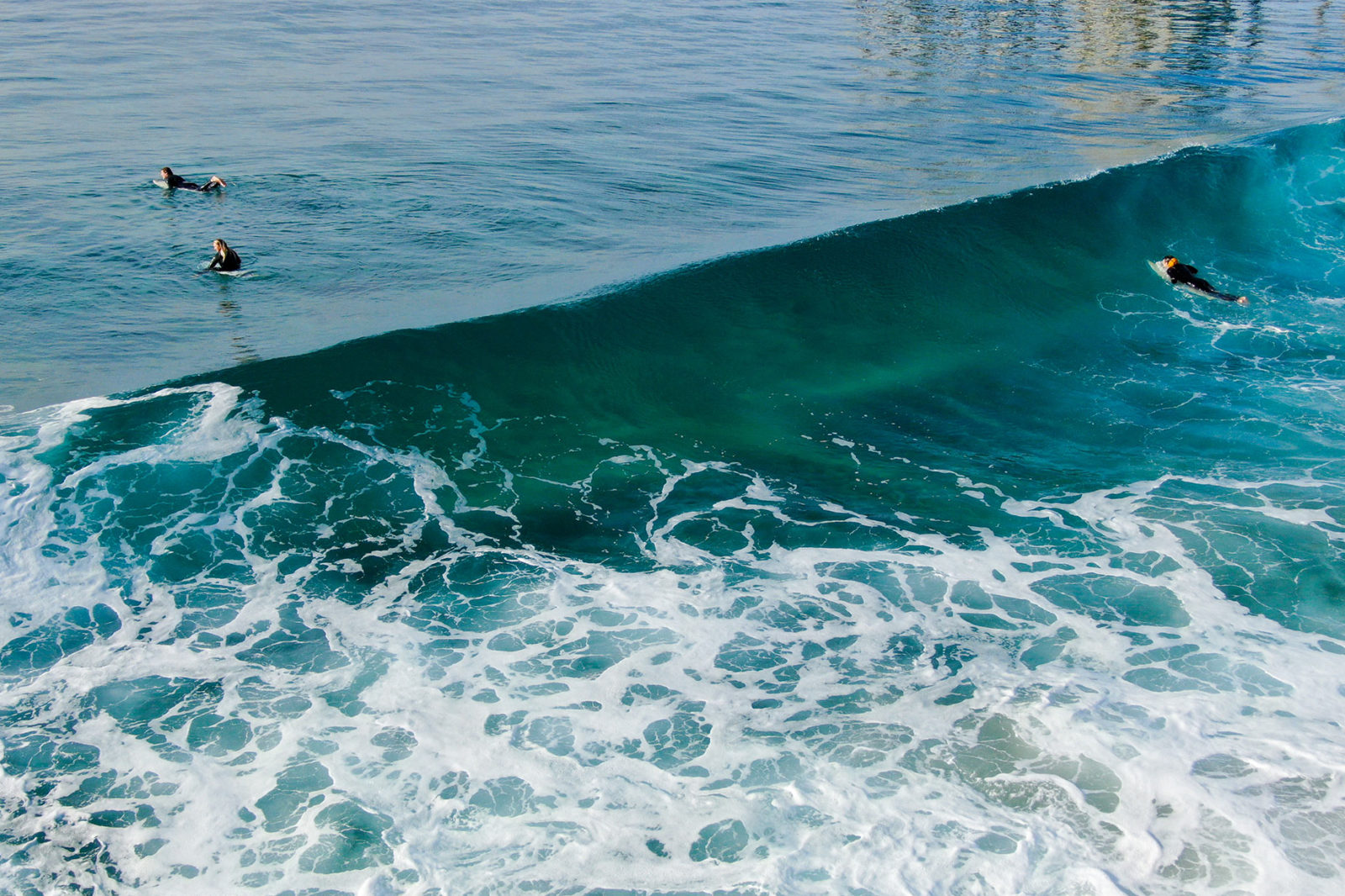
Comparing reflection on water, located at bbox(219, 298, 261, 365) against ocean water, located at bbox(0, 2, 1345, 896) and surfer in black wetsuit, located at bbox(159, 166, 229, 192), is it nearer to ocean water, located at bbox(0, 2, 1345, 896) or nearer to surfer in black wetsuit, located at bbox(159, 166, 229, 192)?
ocean water, located at bbox(0, 2, 1345, 896)

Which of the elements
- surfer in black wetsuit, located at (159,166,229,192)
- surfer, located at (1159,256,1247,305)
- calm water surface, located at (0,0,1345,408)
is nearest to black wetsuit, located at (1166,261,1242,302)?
surfer, located at (1159,256,1247,305)

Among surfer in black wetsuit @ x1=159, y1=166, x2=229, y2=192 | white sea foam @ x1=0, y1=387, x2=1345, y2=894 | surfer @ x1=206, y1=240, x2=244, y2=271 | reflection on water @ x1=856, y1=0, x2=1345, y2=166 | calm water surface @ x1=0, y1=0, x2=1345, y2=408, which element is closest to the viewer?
white sea foam @ x1=0, y1=387, x2=1345, y2=894

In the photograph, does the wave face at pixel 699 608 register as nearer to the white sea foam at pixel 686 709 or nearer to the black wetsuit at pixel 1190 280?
the white sea foam at pixel 686 709

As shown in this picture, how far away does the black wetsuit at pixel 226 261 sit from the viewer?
50.2 ft

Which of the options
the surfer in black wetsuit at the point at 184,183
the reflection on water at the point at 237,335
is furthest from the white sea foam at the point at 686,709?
the surfer in black wetsuit at the point at 184,183

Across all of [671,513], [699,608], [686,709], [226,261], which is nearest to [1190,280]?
[671,513]

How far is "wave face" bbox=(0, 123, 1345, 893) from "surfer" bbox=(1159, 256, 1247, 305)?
68cm

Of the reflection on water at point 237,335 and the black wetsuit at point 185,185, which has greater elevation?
the black wetsuit at point 185,185

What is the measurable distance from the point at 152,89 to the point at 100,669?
22.5 m

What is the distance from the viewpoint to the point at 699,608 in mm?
9359

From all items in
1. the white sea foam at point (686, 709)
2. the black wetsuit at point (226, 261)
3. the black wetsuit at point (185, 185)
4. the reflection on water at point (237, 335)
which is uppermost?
the black wetsuit at point (185, 185)

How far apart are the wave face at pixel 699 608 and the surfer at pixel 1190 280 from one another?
2.24 feet

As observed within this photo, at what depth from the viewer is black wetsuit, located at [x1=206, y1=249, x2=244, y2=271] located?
15.3 meters

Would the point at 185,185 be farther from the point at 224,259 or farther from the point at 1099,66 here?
the point at 1099,66
